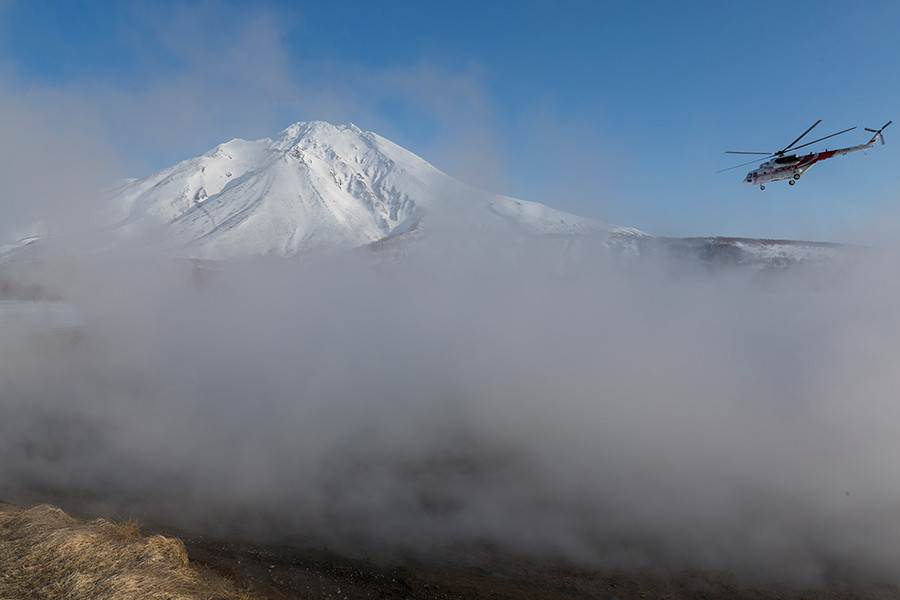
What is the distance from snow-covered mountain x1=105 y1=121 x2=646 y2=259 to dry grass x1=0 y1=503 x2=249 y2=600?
235 ft

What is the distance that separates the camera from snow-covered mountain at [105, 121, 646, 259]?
347 ft

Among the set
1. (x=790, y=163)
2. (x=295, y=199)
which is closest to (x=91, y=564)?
(x=790, y=163)

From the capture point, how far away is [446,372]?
818 inches

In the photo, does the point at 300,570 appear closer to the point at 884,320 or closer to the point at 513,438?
the point at 513,438

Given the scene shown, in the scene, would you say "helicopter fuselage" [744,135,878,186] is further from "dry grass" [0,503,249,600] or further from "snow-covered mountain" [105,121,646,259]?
"snow-covered mountain" [105,121,646,259]

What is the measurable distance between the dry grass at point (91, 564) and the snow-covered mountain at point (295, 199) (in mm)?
71772

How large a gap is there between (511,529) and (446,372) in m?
10.7

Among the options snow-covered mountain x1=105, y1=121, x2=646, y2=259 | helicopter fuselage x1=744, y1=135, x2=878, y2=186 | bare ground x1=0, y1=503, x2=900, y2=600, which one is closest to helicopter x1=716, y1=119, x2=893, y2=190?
helicopter fuselage x1=744, y1=135, x2=878, y2=186

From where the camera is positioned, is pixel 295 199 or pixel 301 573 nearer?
pixel 301 573

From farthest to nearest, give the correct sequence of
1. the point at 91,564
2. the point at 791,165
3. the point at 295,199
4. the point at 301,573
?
the point at 295,199 → the point at 791,165 → the point at 301,573 → the point at 91,564

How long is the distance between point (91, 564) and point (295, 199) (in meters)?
137

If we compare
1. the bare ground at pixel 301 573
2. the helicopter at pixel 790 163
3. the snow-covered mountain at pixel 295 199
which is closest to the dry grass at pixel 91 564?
the bare ground at pixel 301 573

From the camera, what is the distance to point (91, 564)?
6367mm

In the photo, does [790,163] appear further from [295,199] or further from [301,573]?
[295,199]
